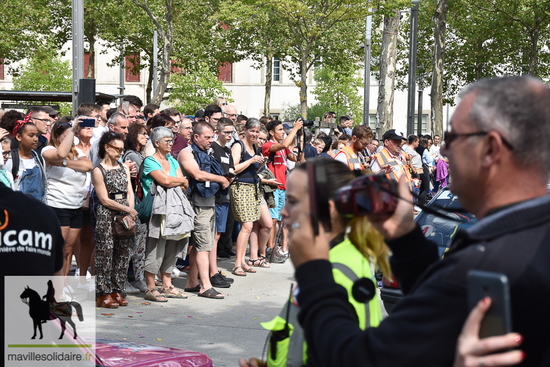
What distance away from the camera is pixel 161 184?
22.1 ft

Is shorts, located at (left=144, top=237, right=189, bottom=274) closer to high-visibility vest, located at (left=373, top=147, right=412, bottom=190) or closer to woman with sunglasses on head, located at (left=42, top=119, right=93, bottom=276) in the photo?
woman with sunglasses on head, located at (left=42, top=119, right=93, bottom=276)

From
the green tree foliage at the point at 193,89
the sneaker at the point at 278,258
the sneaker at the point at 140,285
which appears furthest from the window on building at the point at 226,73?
the sneaker at the point at 140,285

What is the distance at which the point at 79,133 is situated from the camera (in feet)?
22.7

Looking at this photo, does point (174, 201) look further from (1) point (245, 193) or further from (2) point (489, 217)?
(2) point (489, 217)

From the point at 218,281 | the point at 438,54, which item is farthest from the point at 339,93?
the point at 218,281

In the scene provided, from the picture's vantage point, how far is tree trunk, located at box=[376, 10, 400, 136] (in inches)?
846

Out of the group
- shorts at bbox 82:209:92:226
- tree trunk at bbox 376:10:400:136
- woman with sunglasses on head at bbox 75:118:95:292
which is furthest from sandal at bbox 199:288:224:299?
tree trunk at bbox 376:10:400:136

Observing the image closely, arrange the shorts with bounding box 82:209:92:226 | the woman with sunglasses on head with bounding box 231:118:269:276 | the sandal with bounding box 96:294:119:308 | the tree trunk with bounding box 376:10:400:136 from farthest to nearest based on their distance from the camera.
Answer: the tree trunk with bounding box 376:10:400:136 < the woman with sunglasses on head with bounding box 231:118:269:276 < the shorts with bounding box 82:209:92:226 < the sandal with bounding box 96:294:119:308

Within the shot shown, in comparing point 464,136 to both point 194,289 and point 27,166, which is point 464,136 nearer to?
point 27,166

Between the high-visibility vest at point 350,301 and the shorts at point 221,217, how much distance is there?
5790 mm

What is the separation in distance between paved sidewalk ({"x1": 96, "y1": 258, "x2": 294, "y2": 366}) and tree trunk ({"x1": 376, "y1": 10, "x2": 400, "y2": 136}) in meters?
14.8

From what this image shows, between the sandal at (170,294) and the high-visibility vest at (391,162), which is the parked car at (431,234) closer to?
the sandal at (170,294)

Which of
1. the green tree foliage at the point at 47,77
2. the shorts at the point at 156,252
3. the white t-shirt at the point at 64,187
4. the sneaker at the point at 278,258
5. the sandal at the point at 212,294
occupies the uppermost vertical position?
the green tree foliage at the point at 47,77

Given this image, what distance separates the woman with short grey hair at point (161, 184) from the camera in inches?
267
